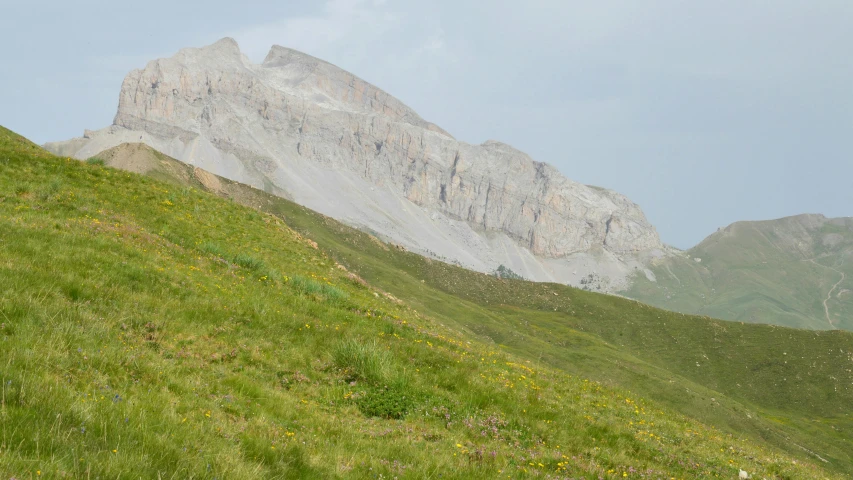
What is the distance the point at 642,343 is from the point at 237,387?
83.0 metres

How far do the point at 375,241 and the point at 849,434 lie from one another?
72.1 metres

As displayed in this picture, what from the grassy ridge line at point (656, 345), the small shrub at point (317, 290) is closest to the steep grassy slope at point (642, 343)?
the grassy ridge line at point (656, 345)

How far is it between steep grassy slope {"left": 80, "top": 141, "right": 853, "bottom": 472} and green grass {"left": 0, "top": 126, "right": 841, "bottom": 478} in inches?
1351

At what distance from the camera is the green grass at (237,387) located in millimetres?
6195

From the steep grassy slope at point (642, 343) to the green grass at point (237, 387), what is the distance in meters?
34.3

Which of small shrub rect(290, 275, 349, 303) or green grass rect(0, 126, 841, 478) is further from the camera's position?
small shrub rect(290, 275, 349, 303)

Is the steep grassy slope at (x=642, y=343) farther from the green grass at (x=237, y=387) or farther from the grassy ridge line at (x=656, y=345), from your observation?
the green grass at (x=237, y=387)

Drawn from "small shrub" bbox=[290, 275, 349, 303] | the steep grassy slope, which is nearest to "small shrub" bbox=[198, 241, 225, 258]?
"small shrub" bbox=[290, 275, 349, 303]

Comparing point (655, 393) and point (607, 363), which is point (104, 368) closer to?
point (655, 393)

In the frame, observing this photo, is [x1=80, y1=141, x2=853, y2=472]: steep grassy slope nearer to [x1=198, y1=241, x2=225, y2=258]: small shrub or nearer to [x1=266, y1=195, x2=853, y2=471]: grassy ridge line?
[x1=266, y1=195, x2=853, y2=471]: grassy ridge line

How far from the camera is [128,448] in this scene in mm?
5605

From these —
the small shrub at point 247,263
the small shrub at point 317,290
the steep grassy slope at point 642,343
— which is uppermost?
the small shrub at point 247,263

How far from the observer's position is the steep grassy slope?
177 feet

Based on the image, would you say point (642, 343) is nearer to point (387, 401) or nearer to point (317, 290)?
point (317, 290)
